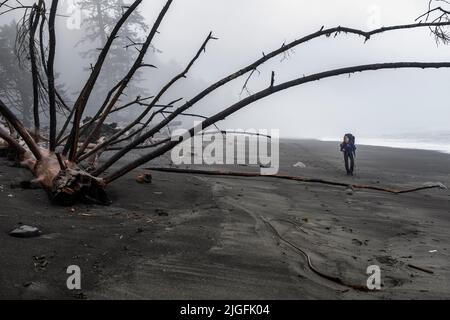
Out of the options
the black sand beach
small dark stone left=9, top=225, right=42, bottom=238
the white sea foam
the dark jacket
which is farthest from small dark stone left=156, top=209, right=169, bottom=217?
the white sea foam

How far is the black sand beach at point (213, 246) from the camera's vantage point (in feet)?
8.08

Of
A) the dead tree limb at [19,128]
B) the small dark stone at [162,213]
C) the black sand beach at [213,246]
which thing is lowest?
the black sand beach at [213,246]

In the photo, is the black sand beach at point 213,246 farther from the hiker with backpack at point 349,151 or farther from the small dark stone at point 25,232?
the hiker with backpack at point 349,151

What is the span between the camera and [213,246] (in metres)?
3.29

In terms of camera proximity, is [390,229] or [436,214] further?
[436,214]

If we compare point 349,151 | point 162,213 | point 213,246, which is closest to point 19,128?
point 162,213

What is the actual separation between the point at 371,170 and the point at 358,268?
11.1 meters

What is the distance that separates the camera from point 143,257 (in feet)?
9.45

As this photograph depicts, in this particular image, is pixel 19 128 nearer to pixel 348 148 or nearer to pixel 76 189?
pixel 76 189

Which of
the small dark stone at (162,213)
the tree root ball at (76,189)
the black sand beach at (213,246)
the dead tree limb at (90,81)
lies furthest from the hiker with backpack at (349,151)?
the dead tree limb at (90,81)

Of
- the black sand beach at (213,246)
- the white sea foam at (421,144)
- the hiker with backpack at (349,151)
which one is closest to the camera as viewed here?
the black sand beach at (213,246)

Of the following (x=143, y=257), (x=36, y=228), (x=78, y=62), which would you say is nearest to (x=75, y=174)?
(x=36, y=228)

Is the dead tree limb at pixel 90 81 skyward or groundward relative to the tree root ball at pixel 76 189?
skyward

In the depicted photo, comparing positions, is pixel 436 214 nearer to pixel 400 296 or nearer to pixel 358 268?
pixel 358 268
